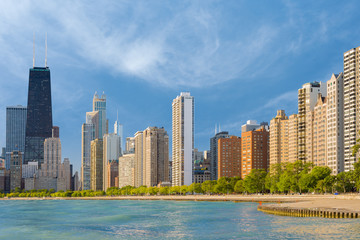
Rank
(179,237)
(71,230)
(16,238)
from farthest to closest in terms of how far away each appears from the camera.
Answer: (71,230), (16,238), (179,237)

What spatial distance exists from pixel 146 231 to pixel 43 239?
2163 centimetres

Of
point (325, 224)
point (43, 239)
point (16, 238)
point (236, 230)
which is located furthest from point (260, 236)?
point (16, 238)

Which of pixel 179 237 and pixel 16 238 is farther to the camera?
pixel 16 238

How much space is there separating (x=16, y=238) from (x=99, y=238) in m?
19.7

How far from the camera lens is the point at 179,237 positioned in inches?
3669

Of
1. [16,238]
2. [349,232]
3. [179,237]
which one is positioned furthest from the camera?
[16,238]

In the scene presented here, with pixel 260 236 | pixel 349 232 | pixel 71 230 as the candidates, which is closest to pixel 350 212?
pixel 349 232

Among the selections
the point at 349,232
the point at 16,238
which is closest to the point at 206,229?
the point at 349,232

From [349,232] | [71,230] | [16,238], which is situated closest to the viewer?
[349,232]

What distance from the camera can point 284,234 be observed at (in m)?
87.9

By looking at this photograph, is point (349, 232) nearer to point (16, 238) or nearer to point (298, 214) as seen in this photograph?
point (298, 214)

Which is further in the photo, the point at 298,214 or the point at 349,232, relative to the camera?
the point at 298,214

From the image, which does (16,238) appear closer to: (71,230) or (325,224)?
(71,230)

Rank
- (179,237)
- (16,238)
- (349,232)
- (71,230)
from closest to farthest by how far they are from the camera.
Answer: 1. (349,232)
2. (179,237)
3. (16,238)
4. (71,230)
